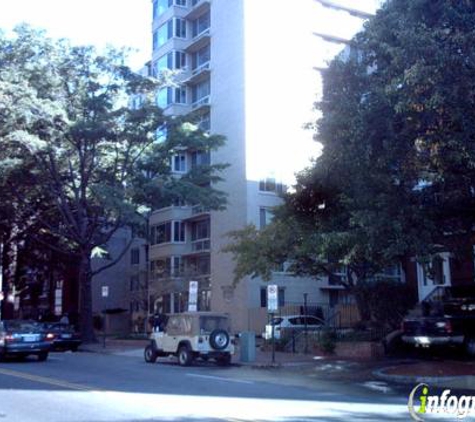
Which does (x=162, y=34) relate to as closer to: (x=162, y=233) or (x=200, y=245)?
(x=162, y=233)

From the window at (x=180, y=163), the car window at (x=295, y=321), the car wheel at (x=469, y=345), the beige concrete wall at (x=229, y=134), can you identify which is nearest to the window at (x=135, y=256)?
the window at (x=180, y=163)

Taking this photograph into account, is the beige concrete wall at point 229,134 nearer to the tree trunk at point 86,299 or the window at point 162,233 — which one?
the window at point 162,233

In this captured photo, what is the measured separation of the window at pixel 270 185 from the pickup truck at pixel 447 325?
22.5 meters

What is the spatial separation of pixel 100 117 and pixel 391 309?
17.5 meters

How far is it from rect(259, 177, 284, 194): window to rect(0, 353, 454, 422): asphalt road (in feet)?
84.5

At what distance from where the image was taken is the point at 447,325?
21.0 m

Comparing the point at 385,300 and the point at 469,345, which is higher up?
the point at 385,300

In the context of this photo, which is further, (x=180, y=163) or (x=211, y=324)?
(x=180, y=163)

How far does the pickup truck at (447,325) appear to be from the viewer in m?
21.0

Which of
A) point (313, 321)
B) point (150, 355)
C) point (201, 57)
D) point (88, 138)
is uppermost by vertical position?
point (201, 57)

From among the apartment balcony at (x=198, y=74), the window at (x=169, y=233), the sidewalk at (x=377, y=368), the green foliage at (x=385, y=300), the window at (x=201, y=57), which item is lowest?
the sidewalk at (x=377, y=368)

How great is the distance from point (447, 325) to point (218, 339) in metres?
7.49

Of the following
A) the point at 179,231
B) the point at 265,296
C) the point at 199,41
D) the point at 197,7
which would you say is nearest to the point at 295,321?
the point at 265,296

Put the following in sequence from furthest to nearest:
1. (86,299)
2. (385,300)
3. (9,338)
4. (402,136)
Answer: (86,299) → (385,300) → (9,338) → (402,136)
